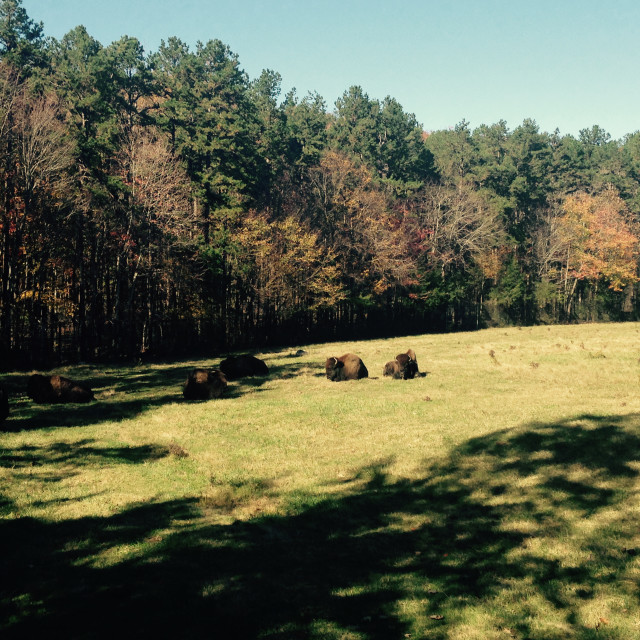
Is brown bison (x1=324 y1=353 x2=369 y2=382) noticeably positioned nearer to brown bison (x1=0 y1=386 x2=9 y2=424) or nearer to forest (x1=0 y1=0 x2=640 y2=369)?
brown bison (x1=0 y1=386 x2=9 y2=424)

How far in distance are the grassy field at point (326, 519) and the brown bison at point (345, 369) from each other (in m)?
5.67

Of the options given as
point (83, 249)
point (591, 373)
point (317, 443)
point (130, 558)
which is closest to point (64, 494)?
point (130, 558)

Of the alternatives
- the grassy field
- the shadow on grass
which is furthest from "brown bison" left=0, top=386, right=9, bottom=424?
the shadow on grass

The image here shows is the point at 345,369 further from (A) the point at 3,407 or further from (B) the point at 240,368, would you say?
(A) the point at 3,407

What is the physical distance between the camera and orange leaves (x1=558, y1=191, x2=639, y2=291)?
7006 cm

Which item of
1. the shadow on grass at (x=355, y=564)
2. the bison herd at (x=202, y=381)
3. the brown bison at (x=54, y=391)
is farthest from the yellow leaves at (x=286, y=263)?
the shadow on grass at (x=355, y=564)

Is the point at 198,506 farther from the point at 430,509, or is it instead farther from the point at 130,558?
the point at 430,509

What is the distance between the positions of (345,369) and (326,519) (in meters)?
16.1

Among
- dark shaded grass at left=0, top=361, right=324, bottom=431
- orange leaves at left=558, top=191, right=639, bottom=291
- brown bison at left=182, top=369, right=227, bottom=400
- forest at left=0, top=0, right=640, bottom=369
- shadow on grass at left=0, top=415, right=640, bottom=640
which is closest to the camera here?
shadow on grass at left=0, top=415, right=640, bottom=640

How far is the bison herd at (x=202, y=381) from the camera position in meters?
20.0

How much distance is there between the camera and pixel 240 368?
27.5m

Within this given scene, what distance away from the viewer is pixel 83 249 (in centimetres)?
3666

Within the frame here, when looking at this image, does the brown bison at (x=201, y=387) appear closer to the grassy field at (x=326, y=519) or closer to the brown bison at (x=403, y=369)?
the grassy field at (x=326, y=519)

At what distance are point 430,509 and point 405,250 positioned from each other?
49537 millimetres
